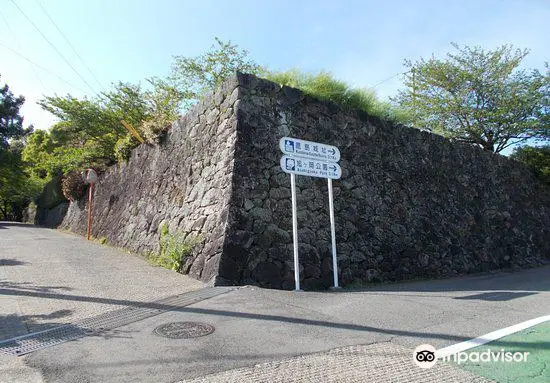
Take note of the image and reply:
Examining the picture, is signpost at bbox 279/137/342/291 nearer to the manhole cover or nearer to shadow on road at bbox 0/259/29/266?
the manhole cover

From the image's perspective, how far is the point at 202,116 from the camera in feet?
29.8

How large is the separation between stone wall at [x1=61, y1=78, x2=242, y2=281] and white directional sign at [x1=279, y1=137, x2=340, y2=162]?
3.63ft

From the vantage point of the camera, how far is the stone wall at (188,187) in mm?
7480

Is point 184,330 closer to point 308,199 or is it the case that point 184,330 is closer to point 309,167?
point 309,167

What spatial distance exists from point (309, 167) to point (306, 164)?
0.35 feet

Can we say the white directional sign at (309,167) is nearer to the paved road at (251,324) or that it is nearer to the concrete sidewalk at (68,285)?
the paved road at (251,324)

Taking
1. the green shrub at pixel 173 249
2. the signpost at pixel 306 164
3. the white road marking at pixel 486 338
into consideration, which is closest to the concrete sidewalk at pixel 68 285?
the green shrub at pixel 173 249

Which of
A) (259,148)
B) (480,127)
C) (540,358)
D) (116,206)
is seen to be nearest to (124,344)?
(540,358)

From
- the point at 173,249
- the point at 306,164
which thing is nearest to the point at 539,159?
the point at 306,164

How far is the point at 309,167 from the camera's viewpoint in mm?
7617

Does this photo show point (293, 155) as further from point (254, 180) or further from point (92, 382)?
point (92, 382)

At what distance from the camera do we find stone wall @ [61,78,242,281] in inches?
295

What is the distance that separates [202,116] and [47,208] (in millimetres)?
21322

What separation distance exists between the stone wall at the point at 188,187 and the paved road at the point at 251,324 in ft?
3.29
